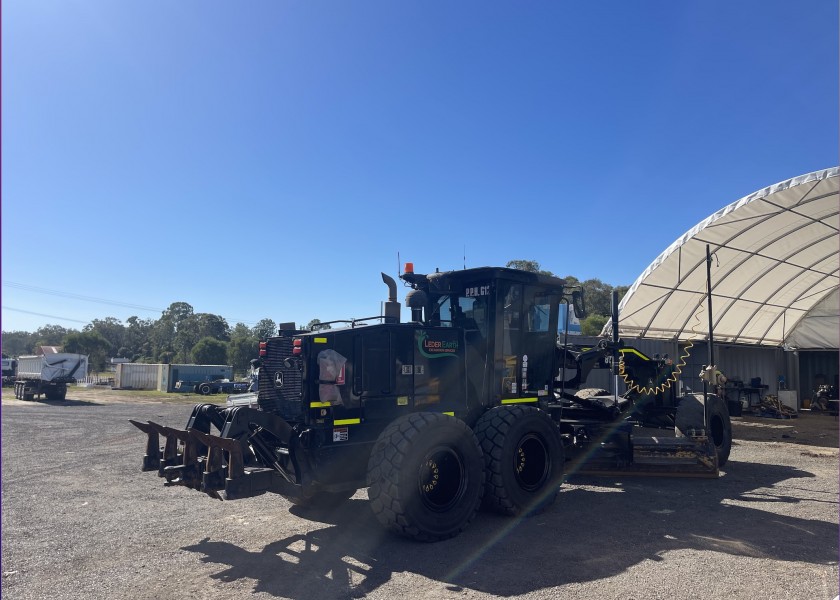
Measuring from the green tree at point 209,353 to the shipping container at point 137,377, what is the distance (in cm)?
2113

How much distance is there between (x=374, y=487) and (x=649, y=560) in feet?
9.33

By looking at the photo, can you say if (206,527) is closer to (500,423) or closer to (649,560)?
(500,423)

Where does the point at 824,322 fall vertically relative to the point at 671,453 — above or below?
above

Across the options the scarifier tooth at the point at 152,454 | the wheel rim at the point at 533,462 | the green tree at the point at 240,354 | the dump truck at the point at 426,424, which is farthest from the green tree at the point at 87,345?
the wheel rim at the point at 533,462

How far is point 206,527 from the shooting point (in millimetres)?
7238

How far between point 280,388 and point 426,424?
1.97m

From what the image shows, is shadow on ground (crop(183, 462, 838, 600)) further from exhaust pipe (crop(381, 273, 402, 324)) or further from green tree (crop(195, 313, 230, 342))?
green tree (crop(195, 313, 230, 342))

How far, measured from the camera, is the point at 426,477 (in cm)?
662

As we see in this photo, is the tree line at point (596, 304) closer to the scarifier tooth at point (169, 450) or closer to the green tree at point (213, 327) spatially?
the scarifier tooth at point (169, 450)

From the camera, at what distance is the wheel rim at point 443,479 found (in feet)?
21.7

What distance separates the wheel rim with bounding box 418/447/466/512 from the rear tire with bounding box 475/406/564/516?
0.56 metres

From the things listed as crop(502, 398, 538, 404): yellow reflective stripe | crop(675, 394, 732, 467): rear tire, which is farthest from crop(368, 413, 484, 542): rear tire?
crop(675, 394, 732, 467): rear tire

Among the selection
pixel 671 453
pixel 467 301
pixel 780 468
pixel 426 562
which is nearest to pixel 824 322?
pixel 780 468

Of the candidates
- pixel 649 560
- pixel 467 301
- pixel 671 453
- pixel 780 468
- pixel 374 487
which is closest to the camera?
pixel 649 560
